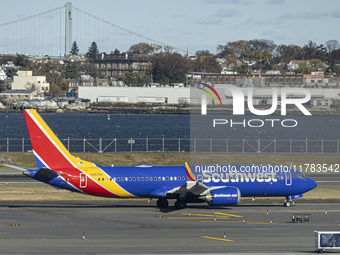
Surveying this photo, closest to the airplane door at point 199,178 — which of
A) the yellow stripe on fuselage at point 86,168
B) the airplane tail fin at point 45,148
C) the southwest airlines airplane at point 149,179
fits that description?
the southwest airlines airplane at point 149,179

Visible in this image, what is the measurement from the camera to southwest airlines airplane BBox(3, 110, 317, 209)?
5250cm

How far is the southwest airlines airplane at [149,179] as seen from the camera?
5250 centimetres

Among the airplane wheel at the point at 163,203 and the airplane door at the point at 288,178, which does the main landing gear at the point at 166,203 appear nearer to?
the airplane wheel at the point at 163,203

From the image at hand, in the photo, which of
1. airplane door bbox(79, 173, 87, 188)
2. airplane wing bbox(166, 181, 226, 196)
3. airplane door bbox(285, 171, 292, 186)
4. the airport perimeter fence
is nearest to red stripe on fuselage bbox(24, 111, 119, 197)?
airplane door bbox(79, 173, 87, 188)

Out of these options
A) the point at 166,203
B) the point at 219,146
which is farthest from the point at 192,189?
the point at 219,146

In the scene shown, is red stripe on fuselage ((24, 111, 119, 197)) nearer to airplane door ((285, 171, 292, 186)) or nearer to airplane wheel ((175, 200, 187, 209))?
airplane wheel ((175, 200, 187, 209))

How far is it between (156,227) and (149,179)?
8.39 meters

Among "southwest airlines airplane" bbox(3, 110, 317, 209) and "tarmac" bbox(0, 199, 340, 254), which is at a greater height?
"southwest airlines airplane" bbox(3, 110, 317, 209)

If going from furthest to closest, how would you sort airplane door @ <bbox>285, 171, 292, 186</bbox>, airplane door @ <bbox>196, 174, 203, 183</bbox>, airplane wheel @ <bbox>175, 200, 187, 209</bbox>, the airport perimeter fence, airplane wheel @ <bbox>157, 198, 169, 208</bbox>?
the airport perimeter fence → airplane door @ <bbox>285, 171, 292, 186</bbox> → airplane wheel @ <bbox>157, 198, 169, 208</bbox> → airplane door @ <bbox>196, 174, 203, 183</bbox> → airplane wheel @ <bbox>175, 200, 187, 209</bbox>

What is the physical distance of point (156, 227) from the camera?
46.0 meters

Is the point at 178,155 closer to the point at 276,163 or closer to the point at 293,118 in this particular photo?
the point at 276,163

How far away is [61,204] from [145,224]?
40.9 ft

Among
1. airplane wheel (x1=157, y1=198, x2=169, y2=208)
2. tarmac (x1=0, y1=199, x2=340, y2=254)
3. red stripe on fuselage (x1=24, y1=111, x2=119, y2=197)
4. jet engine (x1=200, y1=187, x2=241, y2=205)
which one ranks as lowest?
tarmac (x1=0, y1=199, x2=340, y2=254)

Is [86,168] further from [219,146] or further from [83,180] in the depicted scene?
[219,146]
